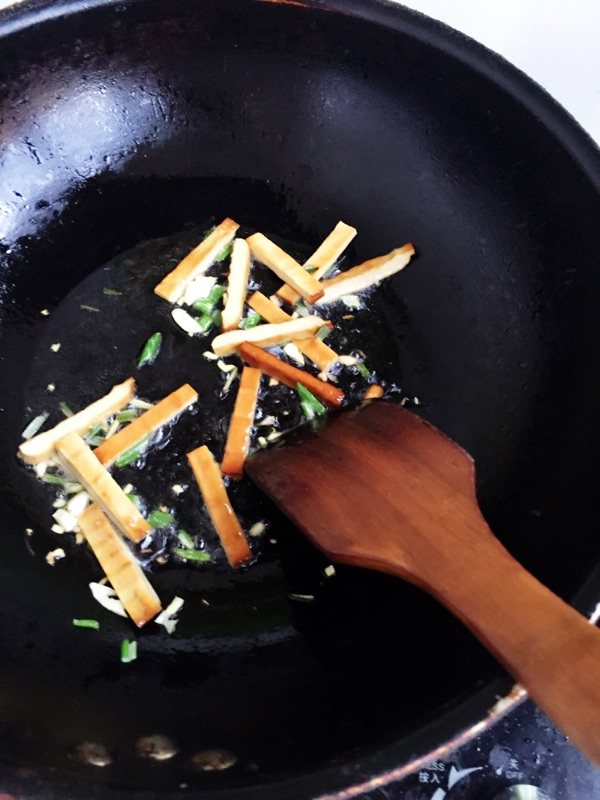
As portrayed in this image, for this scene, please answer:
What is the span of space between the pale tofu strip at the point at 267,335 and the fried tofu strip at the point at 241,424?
2.2 inches

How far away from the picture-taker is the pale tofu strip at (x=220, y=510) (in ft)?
3.70

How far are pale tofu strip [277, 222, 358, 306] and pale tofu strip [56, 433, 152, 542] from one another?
50 cm

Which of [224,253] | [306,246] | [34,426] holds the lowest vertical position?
[34,426]

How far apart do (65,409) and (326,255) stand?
1.97 feet

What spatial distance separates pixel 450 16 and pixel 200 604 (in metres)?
1.54

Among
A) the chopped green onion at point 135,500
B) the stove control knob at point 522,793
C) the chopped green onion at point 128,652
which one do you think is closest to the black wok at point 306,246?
the chopped green onion at point 128,652

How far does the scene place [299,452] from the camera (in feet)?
3.66

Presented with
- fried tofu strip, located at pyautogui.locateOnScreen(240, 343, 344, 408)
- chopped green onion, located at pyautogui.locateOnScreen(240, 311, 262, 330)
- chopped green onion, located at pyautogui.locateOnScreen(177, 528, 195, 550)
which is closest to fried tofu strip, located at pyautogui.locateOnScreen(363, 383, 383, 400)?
fried tofu strip, located at pyautogui.locateOnScreen(240, 343, 344, 408)

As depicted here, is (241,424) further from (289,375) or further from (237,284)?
(237,284)

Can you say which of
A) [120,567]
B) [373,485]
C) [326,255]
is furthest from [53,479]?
[326,255]

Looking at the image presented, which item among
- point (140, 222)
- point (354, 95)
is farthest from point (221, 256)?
point (354, 95)

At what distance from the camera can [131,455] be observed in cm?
121

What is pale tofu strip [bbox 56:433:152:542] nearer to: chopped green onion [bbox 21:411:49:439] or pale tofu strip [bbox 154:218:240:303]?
chopped green onion [bbox 21:411:49:439]

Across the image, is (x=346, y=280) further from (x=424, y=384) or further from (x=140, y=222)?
(x=140, y=222)
